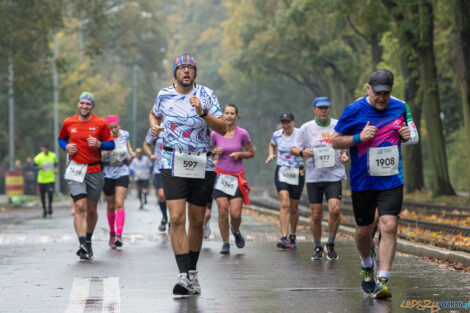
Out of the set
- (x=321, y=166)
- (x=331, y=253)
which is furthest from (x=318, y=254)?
(x=321, y=166)

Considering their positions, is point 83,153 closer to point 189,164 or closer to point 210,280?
point 210,280

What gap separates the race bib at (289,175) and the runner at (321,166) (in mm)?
1247

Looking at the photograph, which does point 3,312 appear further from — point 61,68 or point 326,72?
point 326,72

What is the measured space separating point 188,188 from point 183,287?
3.32 ft

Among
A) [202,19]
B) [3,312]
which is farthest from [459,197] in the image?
A: [202,19]

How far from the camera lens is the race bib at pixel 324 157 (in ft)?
41.8

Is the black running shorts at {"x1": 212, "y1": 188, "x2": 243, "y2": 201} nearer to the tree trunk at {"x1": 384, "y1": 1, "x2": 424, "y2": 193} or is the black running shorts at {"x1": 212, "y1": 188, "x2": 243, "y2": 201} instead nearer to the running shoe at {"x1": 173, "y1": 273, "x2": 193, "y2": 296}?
the running shoe at {"x1": 173, "y1": 273, "x2": 193, "y2": 296}

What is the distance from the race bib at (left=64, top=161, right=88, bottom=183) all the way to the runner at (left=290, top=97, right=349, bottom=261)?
9.26 feet

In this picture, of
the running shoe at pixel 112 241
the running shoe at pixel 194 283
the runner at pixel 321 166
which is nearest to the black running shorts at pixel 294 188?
the runner at pixel 321 166

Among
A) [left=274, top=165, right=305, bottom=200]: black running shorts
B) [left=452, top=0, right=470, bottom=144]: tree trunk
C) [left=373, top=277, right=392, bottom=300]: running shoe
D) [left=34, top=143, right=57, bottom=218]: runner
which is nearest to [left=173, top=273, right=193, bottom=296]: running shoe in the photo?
[left=373, top=277, right=392, bottom=300]: running shoe

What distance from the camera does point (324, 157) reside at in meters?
12.8

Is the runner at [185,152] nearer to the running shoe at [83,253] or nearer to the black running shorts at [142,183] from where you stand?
the running shoe at [83,253]

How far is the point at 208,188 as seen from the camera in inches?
369

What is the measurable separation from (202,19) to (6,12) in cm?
7385
